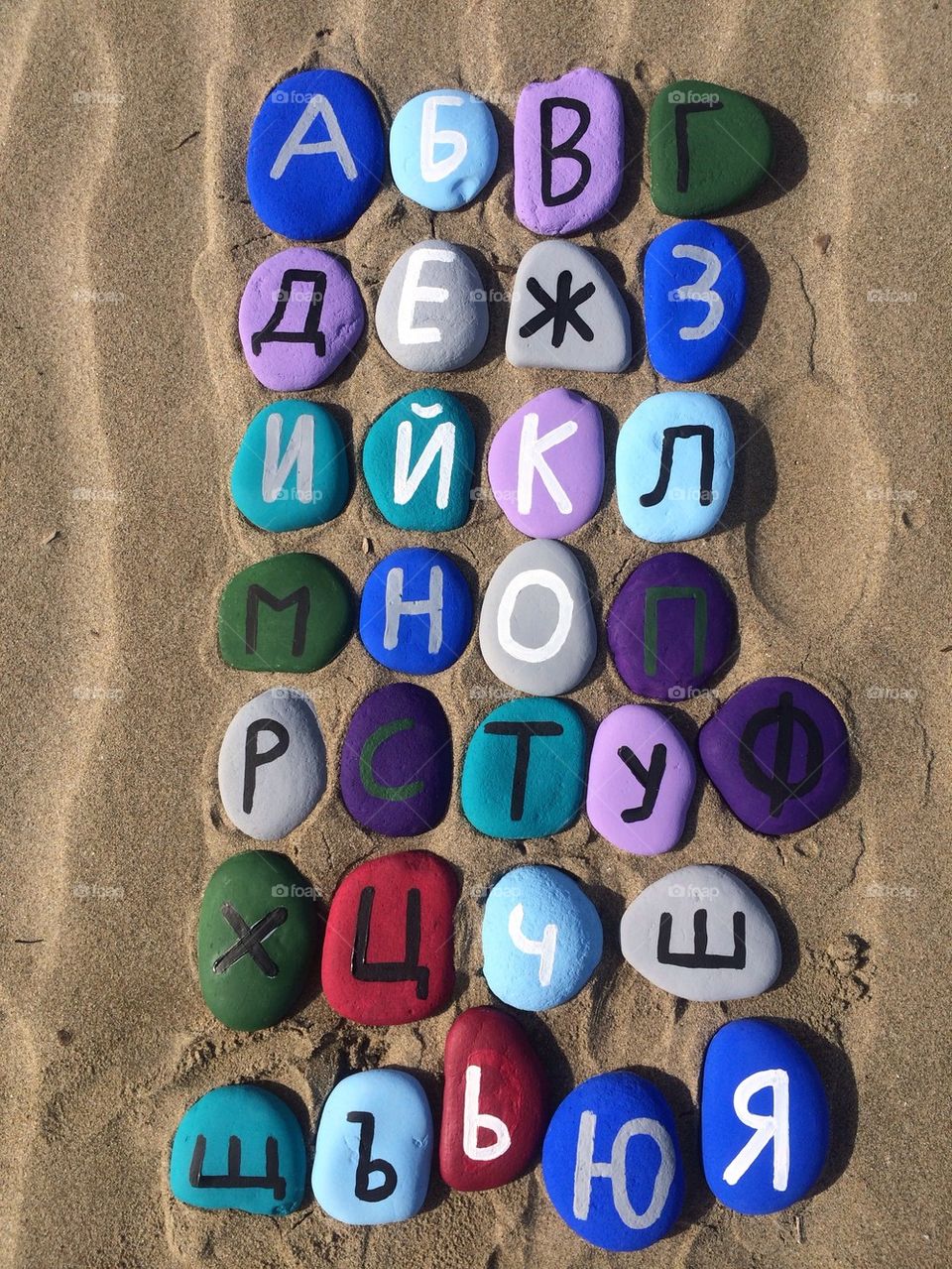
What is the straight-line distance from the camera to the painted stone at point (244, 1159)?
1.72 metres

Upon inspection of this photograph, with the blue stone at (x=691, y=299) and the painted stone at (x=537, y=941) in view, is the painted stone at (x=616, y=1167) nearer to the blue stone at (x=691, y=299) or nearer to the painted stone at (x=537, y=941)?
the painted stone at (x=537, y=941)

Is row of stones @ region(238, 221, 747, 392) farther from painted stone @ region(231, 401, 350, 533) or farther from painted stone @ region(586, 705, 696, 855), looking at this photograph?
painted stone @ region(586, 705, 696, 855)

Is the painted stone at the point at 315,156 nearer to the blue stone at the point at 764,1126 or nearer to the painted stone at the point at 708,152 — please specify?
the painted stone at the point at 708,152

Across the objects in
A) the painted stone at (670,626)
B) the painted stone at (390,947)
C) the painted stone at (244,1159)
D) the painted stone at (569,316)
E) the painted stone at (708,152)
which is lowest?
the painted stone at (244,1159)

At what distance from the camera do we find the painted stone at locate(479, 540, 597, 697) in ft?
5.74

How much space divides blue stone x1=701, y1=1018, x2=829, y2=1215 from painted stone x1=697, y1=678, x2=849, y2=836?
0.42 m

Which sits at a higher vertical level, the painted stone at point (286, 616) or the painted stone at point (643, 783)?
the painted stone at point (286, 616)

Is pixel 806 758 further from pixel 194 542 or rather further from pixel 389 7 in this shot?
pixel 389 7

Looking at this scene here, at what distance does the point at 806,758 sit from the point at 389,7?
1777 mm

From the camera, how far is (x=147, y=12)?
1928 millimetres

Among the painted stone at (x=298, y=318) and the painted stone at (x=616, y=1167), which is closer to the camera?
the painted stone at (x=616, y=1167)

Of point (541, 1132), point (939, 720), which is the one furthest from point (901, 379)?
A: point (541, 1132)

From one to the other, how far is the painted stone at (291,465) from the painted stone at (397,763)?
41 centimetres

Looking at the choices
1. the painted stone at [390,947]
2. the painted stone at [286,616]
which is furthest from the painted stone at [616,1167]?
the painted stone at [286,616]
